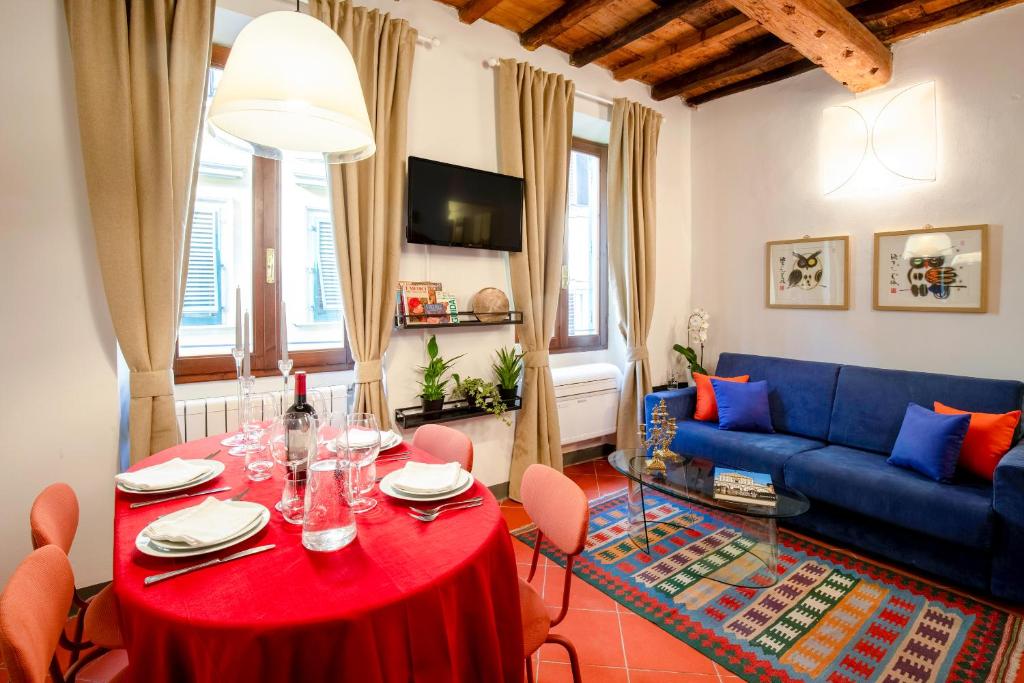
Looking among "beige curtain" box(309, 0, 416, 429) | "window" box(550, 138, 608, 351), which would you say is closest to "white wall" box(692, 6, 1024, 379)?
"window" box(550, 138, 608, 351)

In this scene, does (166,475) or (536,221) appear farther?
(536,221)

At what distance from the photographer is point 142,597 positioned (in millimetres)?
955

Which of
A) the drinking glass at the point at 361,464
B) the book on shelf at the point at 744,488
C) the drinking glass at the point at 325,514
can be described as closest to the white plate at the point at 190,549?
the drinking glass at the point at 325,514

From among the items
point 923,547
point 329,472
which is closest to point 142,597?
point 329,472

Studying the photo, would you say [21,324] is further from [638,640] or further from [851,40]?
[851,40]

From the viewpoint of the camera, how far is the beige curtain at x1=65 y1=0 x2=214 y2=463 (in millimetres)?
2049

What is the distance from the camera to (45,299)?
2068mm

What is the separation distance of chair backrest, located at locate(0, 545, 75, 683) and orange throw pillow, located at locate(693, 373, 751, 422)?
10.8 ft

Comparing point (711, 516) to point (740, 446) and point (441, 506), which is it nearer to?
point (740, 446)

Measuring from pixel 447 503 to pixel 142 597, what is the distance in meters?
0.67

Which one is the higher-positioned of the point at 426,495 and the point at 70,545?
the point at 426,495

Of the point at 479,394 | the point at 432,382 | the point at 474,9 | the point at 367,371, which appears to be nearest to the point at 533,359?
the point at 479,394

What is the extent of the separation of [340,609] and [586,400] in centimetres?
309

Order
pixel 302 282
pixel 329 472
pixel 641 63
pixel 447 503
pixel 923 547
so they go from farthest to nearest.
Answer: pixel 641 63, pixel 302 282, pixel 923 547, pixel 447 503, pixel 329 472
